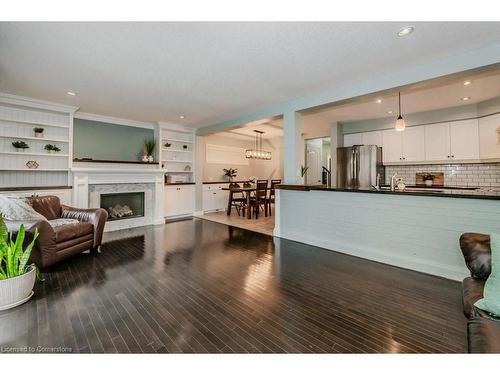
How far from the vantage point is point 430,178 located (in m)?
5.15

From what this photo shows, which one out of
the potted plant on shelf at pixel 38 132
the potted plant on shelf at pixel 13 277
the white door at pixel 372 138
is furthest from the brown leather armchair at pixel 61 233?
the white door at pixel 372 138

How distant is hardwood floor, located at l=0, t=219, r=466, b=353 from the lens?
161 centimetres

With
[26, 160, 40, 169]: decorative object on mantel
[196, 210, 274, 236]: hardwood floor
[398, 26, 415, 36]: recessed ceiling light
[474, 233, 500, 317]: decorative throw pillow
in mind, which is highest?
[398, 26, 415, 36]: recessed ceiling light

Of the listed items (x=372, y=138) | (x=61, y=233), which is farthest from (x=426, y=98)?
(x=61, y=233)

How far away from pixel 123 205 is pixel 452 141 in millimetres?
7114

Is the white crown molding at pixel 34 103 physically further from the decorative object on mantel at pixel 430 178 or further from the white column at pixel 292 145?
the decorative object on mantel at pixel 430 178

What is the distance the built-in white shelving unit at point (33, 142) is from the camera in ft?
13.7

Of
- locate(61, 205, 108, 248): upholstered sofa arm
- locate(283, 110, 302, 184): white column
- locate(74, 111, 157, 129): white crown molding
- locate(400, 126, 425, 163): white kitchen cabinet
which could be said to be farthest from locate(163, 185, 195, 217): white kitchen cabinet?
locate(400, 126, 425, 163): white kitchen cabinet

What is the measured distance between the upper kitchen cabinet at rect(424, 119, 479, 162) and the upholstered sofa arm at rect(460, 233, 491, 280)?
12.7ft

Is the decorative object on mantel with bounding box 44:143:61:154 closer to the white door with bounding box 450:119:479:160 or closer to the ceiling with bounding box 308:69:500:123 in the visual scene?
the ceiling with bounding box 308:69:500:123

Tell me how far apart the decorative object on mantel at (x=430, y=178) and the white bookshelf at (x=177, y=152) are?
5.69 meters

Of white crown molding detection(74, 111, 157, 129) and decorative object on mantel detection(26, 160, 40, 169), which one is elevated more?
white crown molding detection(74, 111, 157, 129)

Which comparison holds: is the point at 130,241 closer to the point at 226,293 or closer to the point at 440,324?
the point at 226,293
